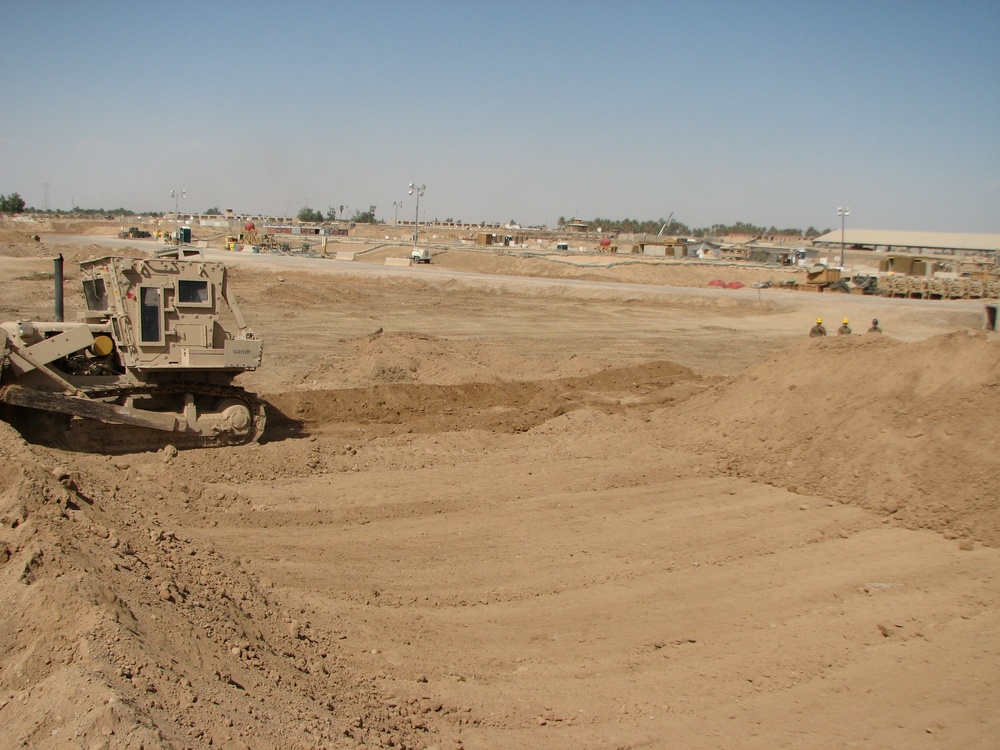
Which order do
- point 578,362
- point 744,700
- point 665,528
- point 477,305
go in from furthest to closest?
1. point 477,305
2. point 578,362
3. point 665,528
4. point 744,700

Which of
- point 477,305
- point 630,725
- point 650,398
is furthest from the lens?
point 477,305

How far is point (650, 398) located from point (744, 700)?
1202cm

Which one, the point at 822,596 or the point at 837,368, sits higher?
the point at 837,368

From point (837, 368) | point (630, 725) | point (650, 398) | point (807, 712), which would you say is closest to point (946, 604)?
point (807, 712)

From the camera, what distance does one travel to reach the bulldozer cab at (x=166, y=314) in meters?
11.8

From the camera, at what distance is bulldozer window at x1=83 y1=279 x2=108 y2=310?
41.2ft

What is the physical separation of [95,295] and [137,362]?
5.43 feet

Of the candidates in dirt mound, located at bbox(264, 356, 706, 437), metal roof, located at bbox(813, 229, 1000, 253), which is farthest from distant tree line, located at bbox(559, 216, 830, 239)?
dirt mound, located at bbox(264, 356, 706, 437)

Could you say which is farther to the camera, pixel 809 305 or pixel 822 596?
pixel 809 305

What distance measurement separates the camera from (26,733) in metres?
4.33

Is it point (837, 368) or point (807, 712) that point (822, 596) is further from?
point (837, 368)

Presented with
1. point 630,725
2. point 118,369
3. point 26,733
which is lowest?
point 630,725

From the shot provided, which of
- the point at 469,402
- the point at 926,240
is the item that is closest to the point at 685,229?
the point at 926,240

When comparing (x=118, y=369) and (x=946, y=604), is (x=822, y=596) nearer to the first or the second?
(x=946, y=604)
